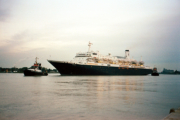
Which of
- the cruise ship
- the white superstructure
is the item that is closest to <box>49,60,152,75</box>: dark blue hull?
the cruise ship

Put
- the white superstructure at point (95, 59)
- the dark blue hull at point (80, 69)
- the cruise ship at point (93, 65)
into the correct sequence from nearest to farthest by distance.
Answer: the dark blue hull at point (80, 69), the cruise ship at point (93, 65), the white superstructure at point (95, 59)

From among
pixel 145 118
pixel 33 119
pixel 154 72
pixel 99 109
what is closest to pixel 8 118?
pixel 33 119

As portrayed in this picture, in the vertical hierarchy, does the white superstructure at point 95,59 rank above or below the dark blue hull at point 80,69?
above

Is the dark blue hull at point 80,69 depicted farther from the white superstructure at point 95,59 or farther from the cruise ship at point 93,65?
the white superstructure at point 95,59

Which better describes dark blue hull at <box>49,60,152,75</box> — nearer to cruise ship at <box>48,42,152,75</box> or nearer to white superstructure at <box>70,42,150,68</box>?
cruise ship at <box>48,42,152,75</box>

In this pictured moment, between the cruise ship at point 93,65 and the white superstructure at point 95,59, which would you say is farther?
the white superstructure at point 95,59

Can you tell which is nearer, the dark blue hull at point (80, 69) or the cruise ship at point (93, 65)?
the dark blue hull at point (80, 69)

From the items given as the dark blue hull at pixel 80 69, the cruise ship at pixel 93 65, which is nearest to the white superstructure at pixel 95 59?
the cruise ship at pixel 93 65

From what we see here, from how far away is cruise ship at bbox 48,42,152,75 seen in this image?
191ft

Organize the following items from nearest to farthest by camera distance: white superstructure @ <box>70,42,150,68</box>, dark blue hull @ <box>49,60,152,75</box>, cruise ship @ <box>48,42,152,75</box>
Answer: dark blue hull @ <box>49,60,152,75</box> → cruise ship @ <box>48,42,152,75</box> → white superstructure @ <box>70,42,150,68</box>

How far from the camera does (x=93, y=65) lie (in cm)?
6138

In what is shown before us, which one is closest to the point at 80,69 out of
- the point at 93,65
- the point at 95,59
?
the point at 93,65

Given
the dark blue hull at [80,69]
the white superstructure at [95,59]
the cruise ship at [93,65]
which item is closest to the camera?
the dark blue hull at [80,69]

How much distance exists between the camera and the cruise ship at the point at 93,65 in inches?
2290
